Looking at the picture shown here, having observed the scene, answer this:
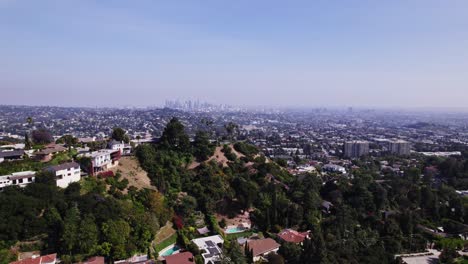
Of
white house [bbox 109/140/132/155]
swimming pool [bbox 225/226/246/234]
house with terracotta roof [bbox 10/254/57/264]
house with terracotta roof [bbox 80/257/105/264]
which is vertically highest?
white house [bbox 109/140/132/155]

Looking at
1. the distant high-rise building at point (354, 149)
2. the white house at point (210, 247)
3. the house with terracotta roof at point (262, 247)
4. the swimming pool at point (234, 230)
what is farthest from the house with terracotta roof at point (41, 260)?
the distant high-rise building at point (354, 149)

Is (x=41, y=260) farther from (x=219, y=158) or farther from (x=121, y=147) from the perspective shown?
(x=219, y=158)

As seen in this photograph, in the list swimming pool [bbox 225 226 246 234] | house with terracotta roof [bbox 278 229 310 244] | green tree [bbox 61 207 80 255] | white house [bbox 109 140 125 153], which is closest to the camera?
green tree [bbox 61 207 80 255]

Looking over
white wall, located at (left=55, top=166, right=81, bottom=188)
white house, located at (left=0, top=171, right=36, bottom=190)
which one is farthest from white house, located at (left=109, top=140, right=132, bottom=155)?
white house, located at (left=0, top=171, right=36, bottom=190)

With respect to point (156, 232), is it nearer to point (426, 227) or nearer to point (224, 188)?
point (224, 188)

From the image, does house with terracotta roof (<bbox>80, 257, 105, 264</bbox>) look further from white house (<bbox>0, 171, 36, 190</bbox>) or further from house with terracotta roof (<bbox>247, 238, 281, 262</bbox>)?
house with terracotta roof (<bbox>247, 238, 281, 262</bbox>)

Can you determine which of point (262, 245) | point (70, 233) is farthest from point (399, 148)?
point (70, 233)
